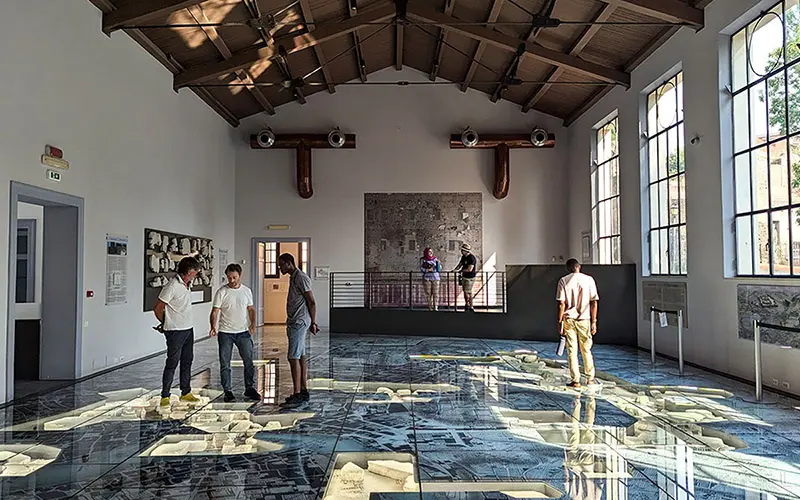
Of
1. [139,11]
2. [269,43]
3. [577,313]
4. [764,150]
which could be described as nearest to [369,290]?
[269,43]

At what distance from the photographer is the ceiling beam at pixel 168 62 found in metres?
8.38

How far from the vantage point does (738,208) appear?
25.3 feet

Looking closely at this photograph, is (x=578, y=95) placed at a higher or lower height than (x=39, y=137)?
higher

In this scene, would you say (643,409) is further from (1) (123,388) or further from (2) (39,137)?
(2) (39,137)

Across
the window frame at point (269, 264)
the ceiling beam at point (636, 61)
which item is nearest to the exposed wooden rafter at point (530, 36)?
the ceiling beam at point (636, 61)

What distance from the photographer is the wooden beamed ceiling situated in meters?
9.09

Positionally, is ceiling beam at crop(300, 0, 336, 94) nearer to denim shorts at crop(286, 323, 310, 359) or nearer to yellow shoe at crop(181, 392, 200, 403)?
denim shorts at crop(286, 323, 310, 359)

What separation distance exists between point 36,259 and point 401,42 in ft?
27.6

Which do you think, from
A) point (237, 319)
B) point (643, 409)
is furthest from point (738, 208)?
point (237, 319)

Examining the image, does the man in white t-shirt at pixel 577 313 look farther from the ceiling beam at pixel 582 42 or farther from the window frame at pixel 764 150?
the ceiling beam at pixel 582 42

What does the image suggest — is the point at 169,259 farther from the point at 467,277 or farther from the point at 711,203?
the point at 711,203

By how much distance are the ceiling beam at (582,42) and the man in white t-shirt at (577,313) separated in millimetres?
4297

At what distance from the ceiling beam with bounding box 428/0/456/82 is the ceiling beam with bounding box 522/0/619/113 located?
7.21 feet

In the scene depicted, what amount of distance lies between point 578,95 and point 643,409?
28.9ft
